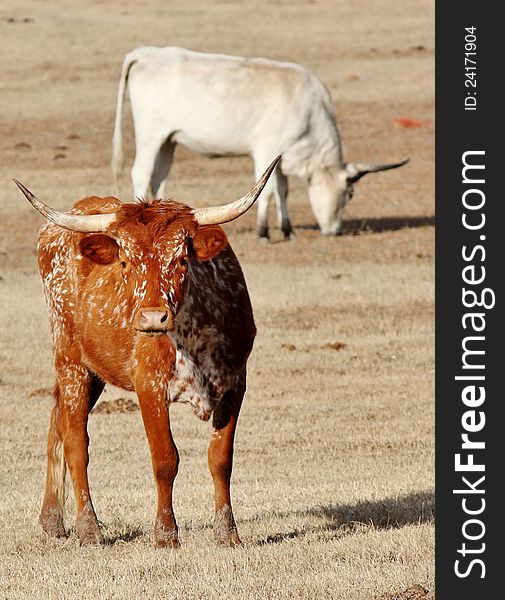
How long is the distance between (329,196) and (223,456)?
13.6 metres

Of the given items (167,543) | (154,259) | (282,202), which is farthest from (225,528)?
(282,202)

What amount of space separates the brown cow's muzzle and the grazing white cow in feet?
46.0

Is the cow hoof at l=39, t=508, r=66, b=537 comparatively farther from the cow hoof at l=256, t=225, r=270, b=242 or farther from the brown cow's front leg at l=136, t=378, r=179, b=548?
the cow hoof at l=256, t=225, r=270, b=242

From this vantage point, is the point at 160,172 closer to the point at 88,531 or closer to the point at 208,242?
the point at 88,531

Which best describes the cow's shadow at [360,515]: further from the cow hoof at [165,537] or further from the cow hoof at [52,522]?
the cow hoof at [52,522]

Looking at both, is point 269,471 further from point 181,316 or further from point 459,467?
point 459,467

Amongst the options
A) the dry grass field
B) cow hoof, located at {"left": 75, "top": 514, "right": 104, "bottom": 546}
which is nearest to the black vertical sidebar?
the dry grass field

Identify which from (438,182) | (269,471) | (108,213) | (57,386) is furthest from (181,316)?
(269,471)

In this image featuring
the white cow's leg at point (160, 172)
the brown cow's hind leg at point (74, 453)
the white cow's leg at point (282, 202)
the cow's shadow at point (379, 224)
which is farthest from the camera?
the cow's shadow at point (379, 224)

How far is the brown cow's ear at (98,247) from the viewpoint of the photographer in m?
7.30

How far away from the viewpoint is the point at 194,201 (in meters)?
23.0

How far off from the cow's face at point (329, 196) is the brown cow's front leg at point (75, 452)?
1288 centimetres

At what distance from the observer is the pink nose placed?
22.0 ft

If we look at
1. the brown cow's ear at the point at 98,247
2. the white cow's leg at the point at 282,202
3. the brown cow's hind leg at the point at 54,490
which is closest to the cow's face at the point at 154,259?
the brown cow's ear at the point at 98,247
